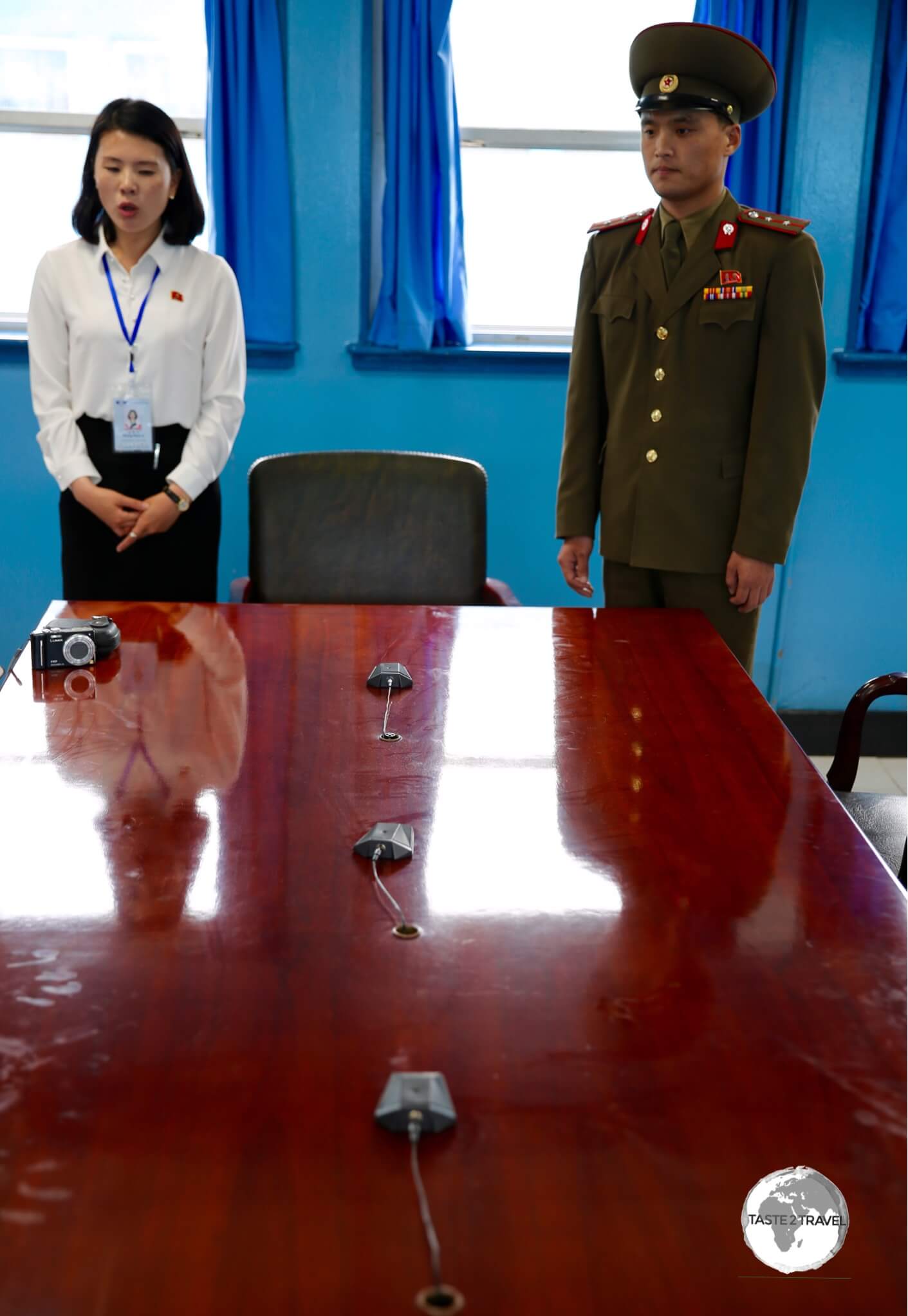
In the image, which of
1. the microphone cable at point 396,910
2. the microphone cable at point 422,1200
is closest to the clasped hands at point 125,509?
the microphone cable at point 396,910

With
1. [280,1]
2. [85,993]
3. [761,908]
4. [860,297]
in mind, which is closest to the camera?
[85,993]

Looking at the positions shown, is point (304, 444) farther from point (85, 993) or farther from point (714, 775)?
point (85, 993)

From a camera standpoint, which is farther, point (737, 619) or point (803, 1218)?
point (737, 619)

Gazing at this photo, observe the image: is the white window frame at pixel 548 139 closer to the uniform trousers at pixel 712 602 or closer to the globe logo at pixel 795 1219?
the uniform trousers at pixel 712 602

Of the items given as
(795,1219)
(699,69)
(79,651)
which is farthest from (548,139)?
(795,1219)

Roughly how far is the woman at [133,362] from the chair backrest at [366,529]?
0.73 feet

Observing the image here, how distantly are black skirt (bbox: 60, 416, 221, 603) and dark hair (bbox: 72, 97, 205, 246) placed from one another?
467mm

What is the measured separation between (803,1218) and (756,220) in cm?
221

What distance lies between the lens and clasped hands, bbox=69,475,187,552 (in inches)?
113

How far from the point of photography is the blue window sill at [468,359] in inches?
152

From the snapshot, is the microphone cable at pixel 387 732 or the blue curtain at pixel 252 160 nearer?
the microphone cable at pixel 387 732

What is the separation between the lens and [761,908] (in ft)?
4.10

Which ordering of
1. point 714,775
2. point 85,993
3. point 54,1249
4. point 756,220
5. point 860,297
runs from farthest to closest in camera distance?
point 860,297 < point 756,220 < point 714,775 < point 85,993 < point 54,1249

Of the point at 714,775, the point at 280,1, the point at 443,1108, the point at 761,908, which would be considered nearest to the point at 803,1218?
the point at 443,1108
